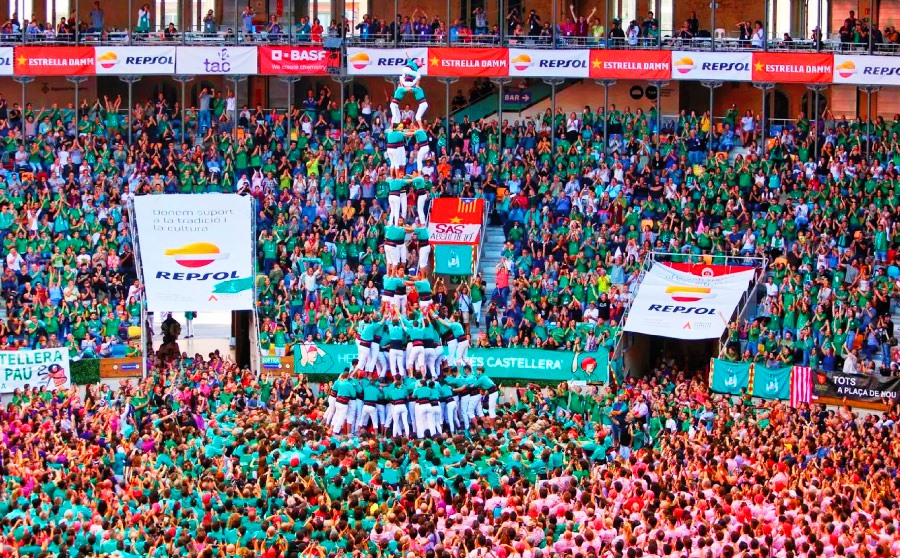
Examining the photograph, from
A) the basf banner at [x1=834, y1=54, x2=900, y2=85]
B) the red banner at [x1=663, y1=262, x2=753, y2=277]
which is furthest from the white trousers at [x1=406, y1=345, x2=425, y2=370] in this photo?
the basf banner at [x1=834, y1=54, x2=900, y2=85]

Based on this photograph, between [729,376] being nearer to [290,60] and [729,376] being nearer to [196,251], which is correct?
[196,251]

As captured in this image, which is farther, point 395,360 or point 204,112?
point 204,112

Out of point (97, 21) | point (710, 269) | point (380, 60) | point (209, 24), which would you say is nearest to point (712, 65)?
point (710, 269)

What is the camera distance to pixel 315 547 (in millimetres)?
28641

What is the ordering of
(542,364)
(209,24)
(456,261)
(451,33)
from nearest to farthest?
(542,364) < (456,261) < (209,24) < (451,33)

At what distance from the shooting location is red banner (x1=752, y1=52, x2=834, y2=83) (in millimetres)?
54062

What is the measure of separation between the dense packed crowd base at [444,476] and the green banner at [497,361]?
87 cm

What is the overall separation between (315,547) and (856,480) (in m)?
11.9

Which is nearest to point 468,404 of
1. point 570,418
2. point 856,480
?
point 570,418

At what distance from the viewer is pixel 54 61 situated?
5500 centimetres

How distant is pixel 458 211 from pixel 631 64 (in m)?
7.84

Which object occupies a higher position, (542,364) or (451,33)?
(451,33)

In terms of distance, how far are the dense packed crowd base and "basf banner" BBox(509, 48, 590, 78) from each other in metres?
12.9

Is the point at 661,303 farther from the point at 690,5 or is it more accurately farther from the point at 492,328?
the point at 690,5
